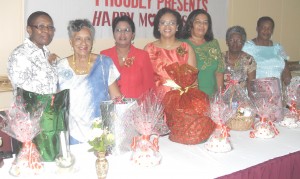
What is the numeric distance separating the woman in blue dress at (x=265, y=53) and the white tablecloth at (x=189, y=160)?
2.02 m

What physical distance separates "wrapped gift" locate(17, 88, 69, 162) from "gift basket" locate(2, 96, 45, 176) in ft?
0.16

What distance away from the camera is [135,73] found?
2781 mm

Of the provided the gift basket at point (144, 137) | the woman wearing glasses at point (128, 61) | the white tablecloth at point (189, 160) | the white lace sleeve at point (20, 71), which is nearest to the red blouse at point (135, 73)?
the woman wearing glasses at point (128, 61)

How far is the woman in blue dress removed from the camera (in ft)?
12.7

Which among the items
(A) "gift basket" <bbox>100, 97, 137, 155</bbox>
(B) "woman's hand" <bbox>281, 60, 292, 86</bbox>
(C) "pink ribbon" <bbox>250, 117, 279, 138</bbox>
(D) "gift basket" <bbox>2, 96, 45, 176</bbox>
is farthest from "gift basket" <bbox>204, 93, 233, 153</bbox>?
(B) "woman's hand" <bbox>281, 60, 292, 86</bbox>

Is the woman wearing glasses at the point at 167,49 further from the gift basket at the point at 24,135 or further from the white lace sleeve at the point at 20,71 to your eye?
the gift basket at the point at 24,135

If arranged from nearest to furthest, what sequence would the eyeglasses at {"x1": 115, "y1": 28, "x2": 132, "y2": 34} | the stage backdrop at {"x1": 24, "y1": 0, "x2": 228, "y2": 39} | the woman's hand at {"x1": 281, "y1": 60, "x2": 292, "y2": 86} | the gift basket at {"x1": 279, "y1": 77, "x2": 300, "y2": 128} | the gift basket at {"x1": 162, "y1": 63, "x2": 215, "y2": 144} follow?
the gift basket at {"x1": 162, "y1": 63, "x2": 215, "y2": 144}, the gift basket at {"x1": 279, "y1": 77, "x2": 300, "y2": 128}, the eyeglasses at {"x1": 115, "y1": 28, "x2": 132, "y2": 34}, the stage backdrop at {"x1": 24, "y1": 0, "x2": 228, "y2": 39}, the woman's hand at {"x1": 281, "y1": 60, "x2": 292, "y2": 86}

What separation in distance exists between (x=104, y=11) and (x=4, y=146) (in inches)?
89.6

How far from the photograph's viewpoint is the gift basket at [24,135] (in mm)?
1421

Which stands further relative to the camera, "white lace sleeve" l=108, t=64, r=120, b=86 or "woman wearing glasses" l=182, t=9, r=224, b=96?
"woman wearing glasses" l=182, t=9, r=224, b=96

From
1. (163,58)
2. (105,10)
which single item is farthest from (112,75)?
(105,10)

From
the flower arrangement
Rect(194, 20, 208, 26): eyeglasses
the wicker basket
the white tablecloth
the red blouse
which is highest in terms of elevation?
Rect(194, 20, 208, 26): eyeglasses

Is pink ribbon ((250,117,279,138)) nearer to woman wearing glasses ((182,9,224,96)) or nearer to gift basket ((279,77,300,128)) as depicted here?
gift basket ((279,77,300,128))

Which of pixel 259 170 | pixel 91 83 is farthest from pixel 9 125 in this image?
pixel 259 170
